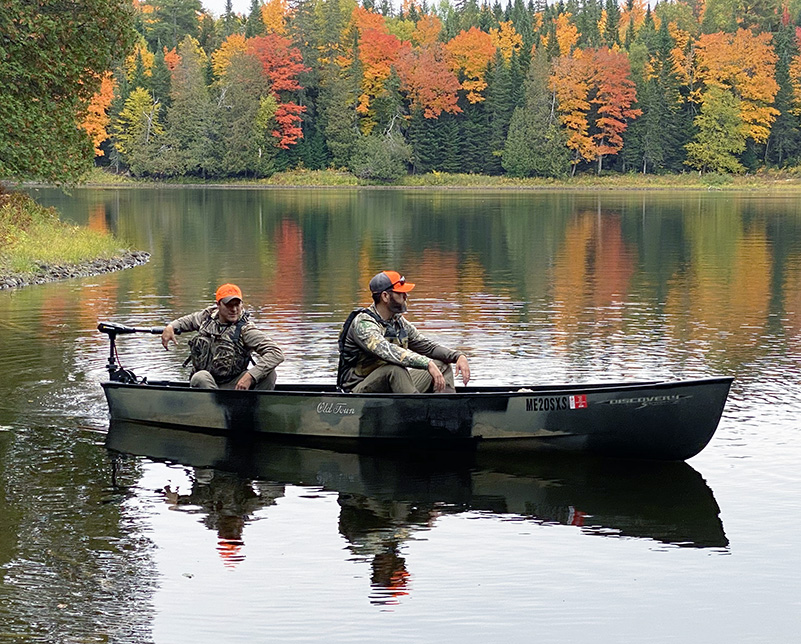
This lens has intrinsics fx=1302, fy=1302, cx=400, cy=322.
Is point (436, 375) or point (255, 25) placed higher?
point (255, 25)

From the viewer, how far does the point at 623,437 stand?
1293cm

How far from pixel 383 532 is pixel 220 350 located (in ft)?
13.6

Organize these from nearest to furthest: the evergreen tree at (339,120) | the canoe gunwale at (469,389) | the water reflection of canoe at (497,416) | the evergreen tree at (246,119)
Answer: the canoe gunwale at (469,389), the water reflection of canoe at (497,416), the evergreen tree at (246,119), the evergreen tree at (339,120)

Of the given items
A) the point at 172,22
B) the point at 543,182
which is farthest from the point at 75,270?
the point at 172,22

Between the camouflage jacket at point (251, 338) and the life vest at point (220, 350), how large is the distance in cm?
1

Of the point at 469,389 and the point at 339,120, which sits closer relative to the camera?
the point at 469,389

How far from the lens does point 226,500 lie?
39.7 feet

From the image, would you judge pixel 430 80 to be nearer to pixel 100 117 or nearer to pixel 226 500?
pixel 100 117

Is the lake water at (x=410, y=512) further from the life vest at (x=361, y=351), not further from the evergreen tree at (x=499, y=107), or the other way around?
the evergreen tree at (x=499, y=107)

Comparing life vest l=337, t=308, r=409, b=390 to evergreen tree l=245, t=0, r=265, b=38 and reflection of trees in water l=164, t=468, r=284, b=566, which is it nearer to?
reflection of trees in water l=164, t=468, r=284, b=566

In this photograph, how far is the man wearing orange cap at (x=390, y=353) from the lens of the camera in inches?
522

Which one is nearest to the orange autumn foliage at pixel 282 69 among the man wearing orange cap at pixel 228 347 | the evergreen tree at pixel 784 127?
the evergreen tree at pixel 784 127

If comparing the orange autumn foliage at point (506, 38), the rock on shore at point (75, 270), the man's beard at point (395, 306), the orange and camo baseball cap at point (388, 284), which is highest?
the orange autumn foliage at point (506, 38)

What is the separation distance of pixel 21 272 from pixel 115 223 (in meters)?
26.0
